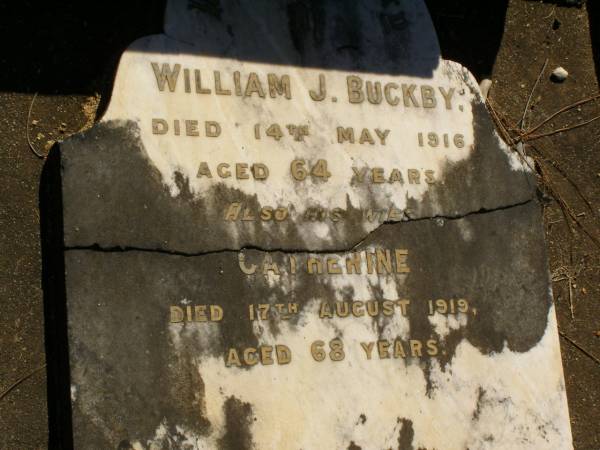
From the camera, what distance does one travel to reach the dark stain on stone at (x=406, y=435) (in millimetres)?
2838

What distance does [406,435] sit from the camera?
2.85m

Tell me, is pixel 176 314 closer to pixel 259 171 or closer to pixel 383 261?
pixel 259 171

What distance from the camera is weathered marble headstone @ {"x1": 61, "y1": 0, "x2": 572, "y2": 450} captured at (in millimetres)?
2641

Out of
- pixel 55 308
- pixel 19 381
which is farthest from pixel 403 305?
pixel 19 381

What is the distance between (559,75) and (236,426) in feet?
7.11

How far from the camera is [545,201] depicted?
3.41 metres

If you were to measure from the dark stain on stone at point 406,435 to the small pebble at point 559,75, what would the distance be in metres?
1.77

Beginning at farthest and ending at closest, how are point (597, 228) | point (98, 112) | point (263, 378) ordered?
1. point (597, 228)
2. point (98, 112)
3. point (263, 378)

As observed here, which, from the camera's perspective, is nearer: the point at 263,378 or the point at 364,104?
the point at 263,378

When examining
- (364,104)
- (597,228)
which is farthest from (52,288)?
(597,228)

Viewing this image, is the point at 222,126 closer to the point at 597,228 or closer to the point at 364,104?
the point at 364,104

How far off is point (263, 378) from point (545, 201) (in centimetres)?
140

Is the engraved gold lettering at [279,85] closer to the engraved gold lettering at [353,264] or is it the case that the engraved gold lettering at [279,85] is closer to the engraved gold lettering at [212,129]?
the engraved gold lettering at [212,129]

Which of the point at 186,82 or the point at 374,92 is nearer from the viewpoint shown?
the point at 186,82
